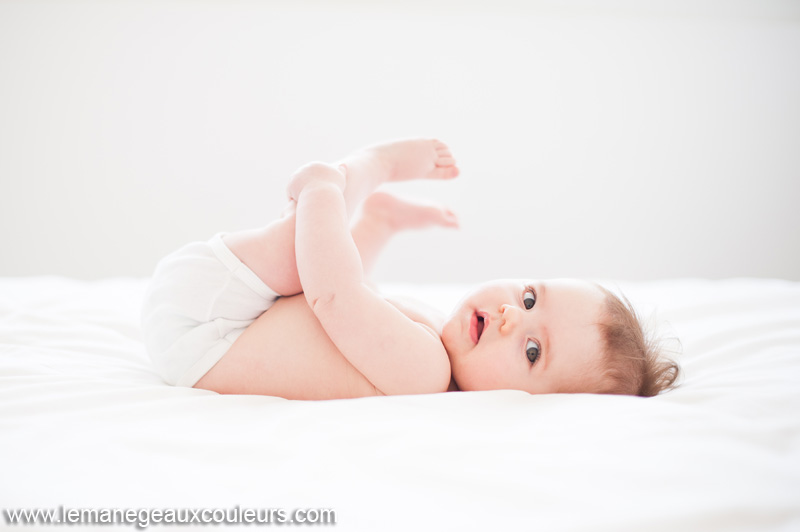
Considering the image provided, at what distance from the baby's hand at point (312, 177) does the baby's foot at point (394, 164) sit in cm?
6

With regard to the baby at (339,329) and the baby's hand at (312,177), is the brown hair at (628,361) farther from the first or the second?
the baby's hand at (312,177)

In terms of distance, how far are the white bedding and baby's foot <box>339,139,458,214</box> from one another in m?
0.43

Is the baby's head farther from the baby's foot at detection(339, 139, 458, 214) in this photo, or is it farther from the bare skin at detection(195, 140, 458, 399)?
the baby's foot at detection(339, 139, 458, 214)

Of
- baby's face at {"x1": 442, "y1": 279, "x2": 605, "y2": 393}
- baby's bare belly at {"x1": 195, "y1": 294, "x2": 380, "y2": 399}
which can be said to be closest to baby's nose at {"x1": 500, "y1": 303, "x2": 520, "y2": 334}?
baby's face at {"x1": 442, "y1": 279, "x2": 605, "y2": 393}

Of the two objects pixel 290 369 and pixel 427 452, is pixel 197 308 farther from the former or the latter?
pixel 427 452

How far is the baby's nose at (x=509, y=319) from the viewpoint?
0.92m

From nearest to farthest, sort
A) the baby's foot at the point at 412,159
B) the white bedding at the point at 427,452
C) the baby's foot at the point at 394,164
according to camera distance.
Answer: the white bedding at the point at 427,452, the baby's foot at the point at 394,164, the baby's foot at the point at 412,159

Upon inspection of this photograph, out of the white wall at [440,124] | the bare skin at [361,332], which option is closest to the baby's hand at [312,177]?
the bare skin at [361,332]

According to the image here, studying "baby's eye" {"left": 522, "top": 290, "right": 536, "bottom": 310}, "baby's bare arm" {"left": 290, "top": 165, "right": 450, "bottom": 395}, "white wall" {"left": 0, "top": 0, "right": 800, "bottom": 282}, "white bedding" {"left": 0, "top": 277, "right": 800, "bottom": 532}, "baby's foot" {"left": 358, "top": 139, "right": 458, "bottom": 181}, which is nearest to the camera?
"white bedding" {"left": 0, "top": 277, "right": 800, "bottom": 532}

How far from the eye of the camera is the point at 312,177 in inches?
39.0

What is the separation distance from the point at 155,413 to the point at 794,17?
2854 mm

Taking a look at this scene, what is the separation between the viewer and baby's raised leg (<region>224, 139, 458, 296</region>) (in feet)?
3.17

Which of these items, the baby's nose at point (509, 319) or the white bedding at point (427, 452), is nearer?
the white bedding at point (427, 452)

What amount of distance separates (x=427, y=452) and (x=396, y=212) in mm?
795
